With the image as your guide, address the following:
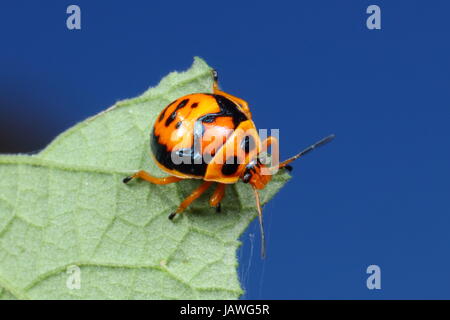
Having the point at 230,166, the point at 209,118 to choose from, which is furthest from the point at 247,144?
the point at 209,118

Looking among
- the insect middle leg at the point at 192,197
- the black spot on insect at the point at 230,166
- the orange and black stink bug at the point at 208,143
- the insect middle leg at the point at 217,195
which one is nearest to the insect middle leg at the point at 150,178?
the orange and black stink bug at the point at 208,143

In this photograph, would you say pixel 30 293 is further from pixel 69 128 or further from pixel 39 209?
pixel 69 128

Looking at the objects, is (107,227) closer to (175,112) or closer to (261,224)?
(175,112)

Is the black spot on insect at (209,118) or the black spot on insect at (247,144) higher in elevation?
the black spot on insect at (209,118)

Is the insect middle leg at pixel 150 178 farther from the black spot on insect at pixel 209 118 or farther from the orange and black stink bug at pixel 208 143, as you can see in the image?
the black spot on insect at pixel 209 118

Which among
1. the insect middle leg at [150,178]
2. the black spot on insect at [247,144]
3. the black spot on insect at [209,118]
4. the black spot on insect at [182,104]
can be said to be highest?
the black spot on insect at [182,104]
